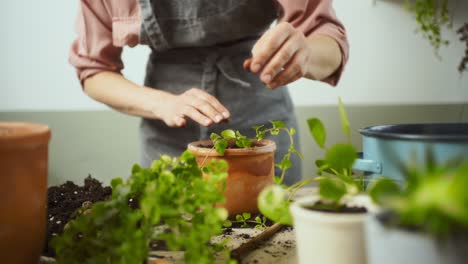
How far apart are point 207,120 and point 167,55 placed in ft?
1.48

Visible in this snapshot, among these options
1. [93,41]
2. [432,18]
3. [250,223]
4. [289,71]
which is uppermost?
[432,18]

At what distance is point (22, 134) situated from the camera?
43 cm

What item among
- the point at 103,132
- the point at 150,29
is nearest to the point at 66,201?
the point at 150,29

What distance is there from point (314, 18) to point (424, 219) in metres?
0.94

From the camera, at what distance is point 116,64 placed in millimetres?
1367

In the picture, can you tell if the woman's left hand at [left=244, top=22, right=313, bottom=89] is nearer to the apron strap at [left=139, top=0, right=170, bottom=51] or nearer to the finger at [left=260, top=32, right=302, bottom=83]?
the finger at [left=260, top=32, right=302, bottom=83]

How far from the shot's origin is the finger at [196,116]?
89cm

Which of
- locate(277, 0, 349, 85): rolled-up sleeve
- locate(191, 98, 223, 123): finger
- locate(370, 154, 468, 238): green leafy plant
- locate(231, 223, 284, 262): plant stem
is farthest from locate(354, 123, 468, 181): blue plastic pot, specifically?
locate(277, 0, 349, 85): rolled-up sleeve

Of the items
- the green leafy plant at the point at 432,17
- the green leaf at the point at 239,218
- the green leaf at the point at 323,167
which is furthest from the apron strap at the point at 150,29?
the green leafy plant at the point at 432,17

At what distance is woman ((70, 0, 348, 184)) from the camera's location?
117cm

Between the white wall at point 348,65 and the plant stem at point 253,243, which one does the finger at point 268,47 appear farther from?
the white wall at point 348,65

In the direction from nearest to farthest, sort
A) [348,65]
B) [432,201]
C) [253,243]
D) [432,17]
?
[432,201] → [253,243] → [432,17] → [348,65]

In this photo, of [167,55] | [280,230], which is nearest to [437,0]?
[167,55]

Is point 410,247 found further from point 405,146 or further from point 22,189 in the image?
point 22,189
